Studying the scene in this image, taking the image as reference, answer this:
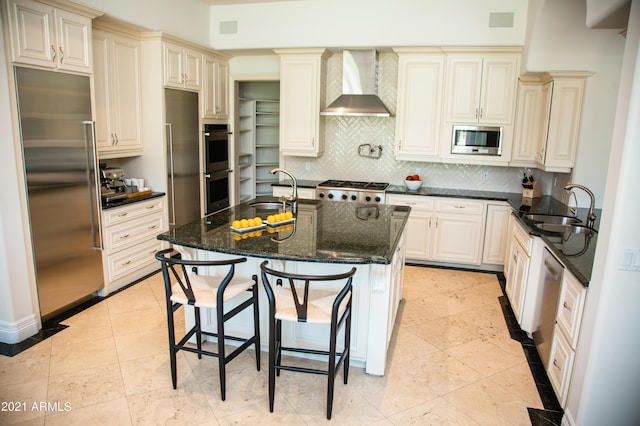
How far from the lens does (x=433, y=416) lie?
2535 mm

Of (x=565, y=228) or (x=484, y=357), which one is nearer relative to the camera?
(x=484, y=357)

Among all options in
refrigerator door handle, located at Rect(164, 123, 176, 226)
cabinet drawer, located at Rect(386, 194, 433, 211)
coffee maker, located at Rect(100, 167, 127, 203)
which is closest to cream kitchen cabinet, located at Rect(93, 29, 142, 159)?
coffee maker, located at Rect(100, 167, 127, 203)

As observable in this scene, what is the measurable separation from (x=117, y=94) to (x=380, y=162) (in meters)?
3.30

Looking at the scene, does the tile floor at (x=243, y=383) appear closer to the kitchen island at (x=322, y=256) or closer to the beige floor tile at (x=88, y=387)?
the beige floor tile at (x=88, y=387)

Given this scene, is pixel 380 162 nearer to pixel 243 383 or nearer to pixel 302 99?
pixel 302 99

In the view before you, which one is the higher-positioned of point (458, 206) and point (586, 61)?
point (586, 61)

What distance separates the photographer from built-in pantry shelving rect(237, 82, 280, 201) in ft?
24.0

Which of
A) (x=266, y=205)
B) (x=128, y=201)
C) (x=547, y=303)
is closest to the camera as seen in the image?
(x=547, y=303)

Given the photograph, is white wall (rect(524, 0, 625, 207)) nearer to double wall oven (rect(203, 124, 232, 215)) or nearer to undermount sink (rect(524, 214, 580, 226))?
undermount sink (rect(524, 214, 580, 226))

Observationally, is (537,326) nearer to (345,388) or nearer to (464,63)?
(345,388)

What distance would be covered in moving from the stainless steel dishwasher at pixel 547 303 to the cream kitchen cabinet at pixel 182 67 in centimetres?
414

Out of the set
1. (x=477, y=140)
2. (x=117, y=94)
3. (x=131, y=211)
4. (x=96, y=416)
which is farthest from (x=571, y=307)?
(x=117, y=94)

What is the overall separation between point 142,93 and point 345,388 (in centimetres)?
377

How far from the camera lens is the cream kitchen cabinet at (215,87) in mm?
5500
